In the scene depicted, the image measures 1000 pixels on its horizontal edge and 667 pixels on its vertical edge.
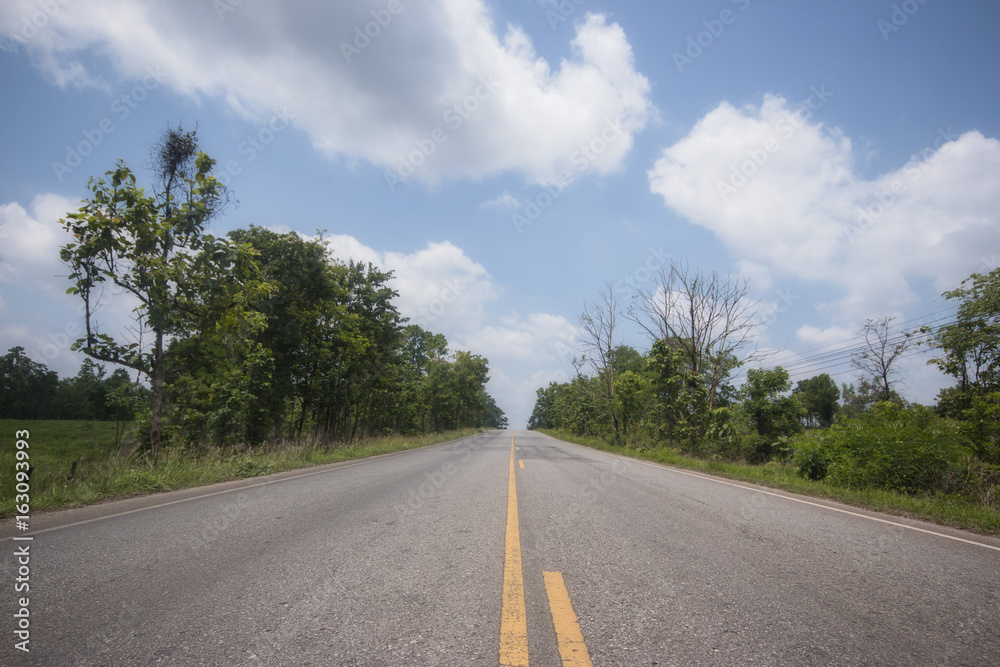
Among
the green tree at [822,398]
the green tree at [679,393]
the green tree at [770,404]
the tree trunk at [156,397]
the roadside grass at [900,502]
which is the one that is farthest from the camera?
the green tree at [822,398]

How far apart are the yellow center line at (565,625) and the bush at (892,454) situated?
8.50 meters

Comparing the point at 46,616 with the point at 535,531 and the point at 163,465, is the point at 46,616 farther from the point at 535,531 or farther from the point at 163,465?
the point at 163,465

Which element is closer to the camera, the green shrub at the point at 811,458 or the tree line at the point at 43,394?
the green shrub at the point at 811,458

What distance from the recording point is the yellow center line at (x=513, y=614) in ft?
6.52

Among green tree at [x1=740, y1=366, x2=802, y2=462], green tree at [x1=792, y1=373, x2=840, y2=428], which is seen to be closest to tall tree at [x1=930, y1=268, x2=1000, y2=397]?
green tree at [x1=740, y1=366, x2=802, y2=462]

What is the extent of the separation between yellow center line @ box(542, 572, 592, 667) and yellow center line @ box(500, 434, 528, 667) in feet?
0.59

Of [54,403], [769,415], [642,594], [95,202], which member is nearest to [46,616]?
[642,594]

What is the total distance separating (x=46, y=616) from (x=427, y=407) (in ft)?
125

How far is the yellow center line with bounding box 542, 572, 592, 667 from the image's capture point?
1.96m

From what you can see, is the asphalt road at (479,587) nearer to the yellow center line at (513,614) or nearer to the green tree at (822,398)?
the yellow center line at (513,614)

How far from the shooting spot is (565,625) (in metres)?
2.32

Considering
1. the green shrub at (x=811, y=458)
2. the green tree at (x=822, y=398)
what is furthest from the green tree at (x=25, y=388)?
the green tree at (x=822, y=398)

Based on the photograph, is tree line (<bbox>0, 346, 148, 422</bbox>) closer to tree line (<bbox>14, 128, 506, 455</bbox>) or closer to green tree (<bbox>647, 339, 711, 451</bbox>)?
tree line (<bbox>14, 128, 506, 455</bbox>)

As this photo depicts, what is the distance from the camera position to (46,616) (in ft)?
7.89
